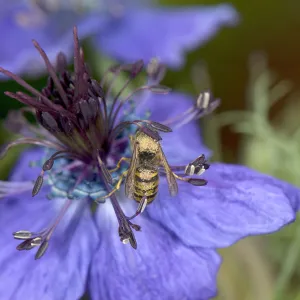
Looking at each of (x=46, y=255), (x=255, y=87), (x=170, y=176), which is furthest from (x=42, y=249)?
(x=255, y=87)

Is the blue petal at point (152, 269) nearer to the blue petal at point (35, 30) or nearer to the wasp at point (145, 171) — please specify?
the wasp at point (145, 171)

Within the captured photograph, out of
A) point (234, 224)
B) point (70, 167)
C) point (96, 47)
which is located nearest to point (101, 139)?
point (70, 167)

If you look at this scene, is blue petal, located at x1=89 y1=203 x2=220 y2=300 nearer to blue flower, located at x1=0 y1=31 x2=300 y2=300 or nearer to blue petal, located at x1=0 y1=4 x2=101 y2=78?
blue flower, located at x1=0 y1=31 x2=300 y2=300

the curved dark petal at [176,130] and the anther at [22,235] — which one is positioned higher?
the curved dark petal at [176,130]

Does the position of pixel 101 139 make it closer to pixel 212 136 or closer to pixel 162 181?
pixel 162 181

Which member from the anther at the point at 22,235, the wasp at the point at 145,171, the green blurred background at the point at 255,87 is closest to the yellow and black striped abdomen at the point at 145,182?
the wasp at the point at 145,171

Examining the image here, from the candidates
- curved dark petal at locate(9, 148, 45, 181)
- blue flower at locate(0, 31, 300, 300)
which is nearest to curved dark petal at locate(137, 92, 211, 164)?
blue flower at locate(0, 31, 300, 300)
